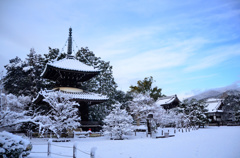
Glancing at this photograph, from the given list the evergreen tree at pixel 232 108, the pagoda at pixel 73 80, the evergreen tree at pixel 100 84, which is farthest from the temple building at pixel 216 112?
the pagoda at pixel 73 80

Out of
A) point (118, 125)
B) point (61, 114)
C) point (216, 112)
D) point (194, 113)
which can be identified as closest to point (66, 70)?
point (61, 114)

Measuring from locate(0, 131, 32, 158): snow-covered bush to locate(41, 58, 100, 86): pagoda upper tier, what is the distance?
44.5 ft

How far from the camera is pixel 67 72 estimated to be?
72.7ft

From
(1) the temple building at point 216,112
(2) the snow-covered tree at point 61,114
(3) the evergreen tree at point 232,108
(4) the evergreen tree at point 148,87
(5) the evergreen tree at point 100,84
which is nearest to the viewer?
(2) the snow-covered tree at point 61,114

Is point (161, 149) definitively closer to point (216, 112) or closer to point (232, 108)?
point (232, 108)

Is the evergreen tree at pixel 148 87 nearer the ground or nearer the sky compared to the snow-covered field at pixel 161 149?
nearer the sky

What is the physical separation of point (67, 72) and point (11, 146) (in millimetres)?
15161

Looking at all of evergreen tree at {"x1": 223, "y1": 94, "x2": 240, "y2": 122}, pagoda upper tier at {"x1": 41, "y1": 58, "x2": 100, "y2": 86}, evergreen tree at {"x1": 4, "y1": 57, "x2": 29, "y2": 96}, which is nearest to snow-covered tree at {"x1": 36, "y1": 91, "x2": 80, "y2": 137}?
pagoda upper tier at {"x1": 41, "y1": 58, "x2": 100, "y2": 86}

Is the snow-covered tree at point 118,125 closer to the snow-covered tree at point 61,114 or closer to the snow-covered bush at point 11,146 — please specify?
the snow-covered tree at point 61,114

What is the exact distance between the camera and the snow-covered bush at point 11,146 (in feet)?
24.2

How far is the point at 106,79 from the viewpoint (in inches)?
1310

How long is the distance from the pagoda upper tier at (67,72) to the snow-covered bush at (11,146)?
13570 millimetres

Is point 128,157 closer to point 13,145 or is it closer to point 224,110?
point 13,145

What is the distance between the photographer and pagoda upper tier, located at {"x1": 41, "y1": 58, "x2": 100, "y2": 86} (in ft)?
70.2
